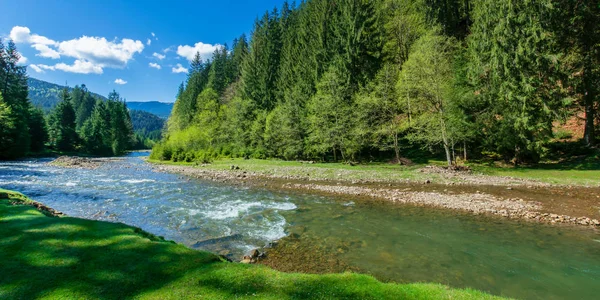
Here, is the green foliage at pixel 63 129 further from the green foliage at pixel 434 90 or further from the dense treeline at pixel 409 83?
the green foliage at pixel 434 90

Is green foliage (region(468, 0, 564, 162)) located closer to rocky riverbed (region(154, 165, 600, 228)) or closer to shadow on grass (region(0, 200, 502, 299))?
rocky riverbed (region(154, 165, 600, 228))

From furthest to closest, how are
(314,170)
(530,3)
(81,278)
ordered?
1. (314,170)
2. (530,3)
3. (81,278)

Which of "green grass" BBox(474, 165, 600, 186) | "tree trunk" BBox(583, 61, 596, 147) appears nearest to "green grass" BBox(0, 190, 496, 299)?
"green grass" BBox(474, 165, 600, 186)

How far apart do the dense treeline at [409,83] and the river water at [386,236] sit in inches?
656

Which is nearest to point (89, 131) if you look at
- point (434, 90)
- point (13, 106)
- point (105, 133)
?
point (105, 133)

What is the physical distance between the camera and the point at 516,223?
1211 centimetres

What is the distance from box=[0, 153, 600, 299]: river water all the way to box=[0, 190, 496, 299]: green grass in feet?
10.8

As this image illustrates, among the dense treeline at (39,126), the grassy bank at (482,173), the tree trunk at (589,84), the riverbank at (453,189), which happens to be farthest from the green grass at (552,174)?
the dense treeline at (39,126)

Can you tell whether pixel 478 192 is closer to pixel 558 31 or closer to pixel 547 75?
pixel 547 75

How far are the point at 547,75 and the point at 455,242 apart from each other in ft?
79.0

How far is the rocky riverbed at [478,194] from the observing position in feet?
42.8

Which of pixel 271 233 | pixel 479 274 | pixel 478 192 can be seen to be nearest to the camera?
pixel 479 274

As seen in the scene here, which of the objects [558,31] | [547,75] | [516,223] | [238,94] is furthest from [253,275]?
[238,94]

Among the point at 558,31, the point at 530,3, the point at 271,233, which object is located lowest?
the point at 271,233
